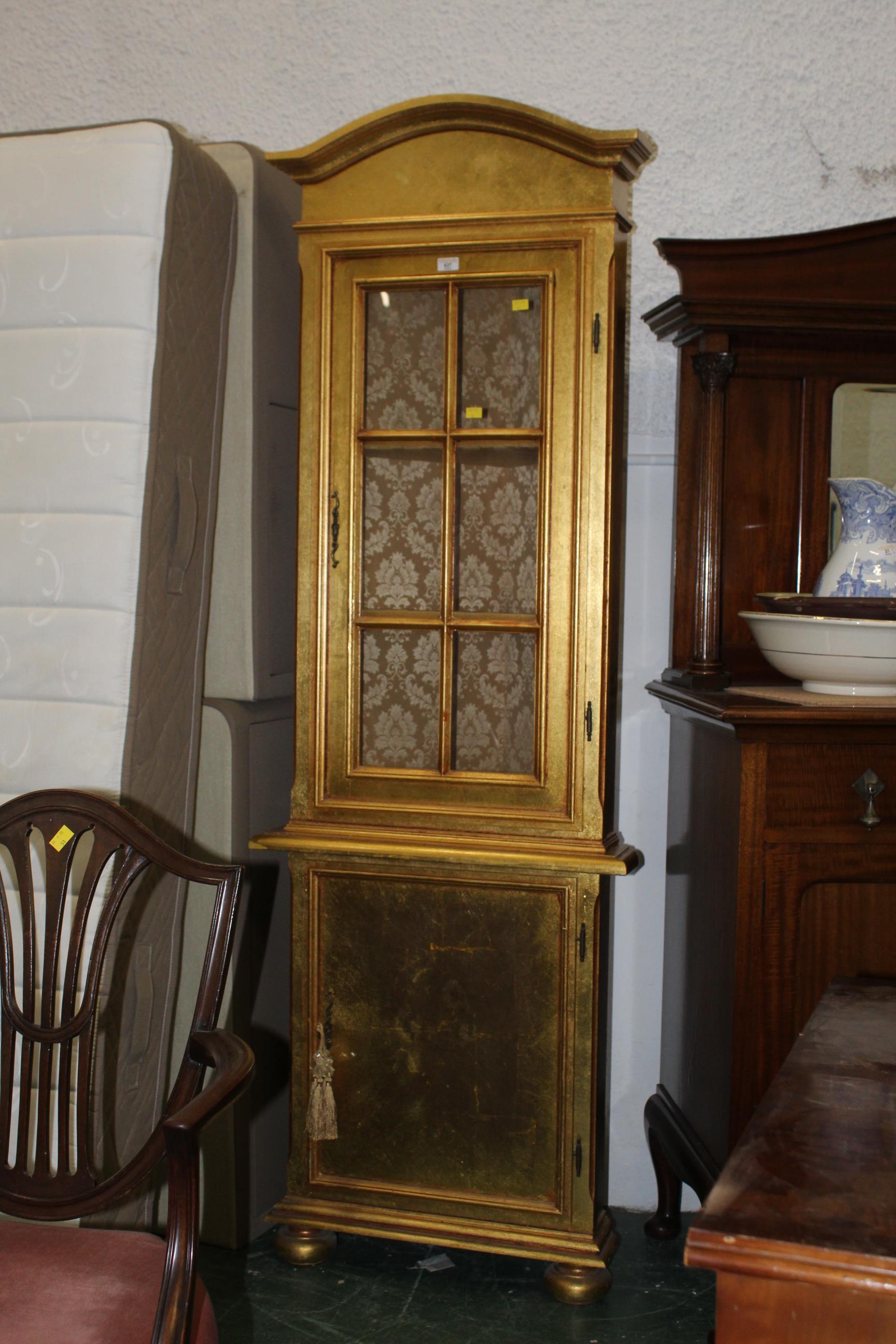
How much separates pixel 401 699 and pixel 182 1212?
1.19 m

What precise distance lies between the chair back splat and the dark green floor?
0.72 m

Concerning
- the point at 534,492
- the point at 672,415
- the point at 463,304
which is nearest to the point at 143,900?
the point at 534,492

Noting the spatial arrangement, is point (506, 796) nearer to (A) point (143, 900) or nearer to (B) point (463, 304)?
(A) point (143, 900)

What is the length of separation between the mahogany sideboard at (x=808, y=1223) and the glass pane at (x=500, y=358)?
1375 mm

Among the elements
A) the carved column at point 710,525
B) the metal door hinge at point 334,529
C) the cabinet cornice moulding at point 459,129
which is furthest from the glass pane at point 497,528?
the cabinet cornice moulding at point 459,129

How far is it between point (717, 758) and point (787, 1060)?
1.02m

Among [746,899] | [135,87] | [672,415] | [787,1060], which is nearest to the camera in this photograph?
[787,1060]

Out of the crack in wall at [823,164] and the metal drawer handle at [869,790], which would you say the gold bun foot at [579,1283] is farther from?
the crack in wall at [823,164]

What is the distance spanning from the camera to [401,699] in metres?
2.21

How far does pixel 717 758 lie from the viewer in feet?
6.86

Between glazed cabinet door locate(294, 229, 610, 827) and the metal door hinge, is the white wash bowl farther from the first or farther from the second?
the metal door hinge

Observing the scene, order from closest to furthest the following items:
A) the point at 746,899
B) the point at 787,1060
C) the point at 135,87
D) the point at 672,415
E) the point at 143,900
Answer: the point at 787,1060
the point at 746,899
the point at 143,900
the point at 672,415
the point at 135,87

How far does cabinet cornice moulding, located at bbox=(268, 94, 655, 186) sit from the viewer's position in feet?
6.53

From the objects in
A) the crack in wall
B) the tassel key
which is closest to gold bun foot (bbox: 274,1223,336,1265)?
the tassel key
